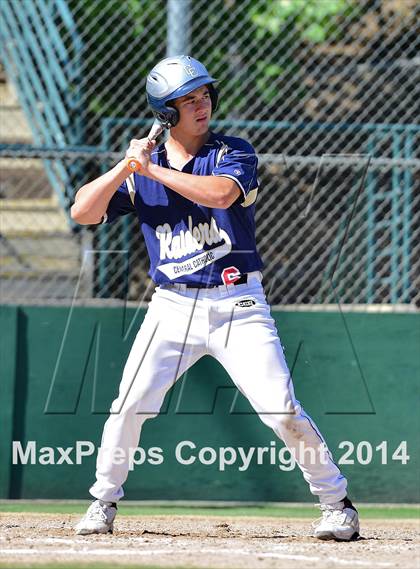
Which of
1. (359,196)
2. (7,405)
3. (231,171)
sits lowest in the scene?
(7,405)

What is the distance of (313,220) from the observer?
927 centimetres

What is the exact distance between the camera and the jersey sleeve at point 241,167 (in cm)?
517

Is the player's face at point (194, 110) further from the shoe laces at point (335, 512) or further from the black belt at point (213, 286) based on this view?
the shoe laces at point (335, 512)

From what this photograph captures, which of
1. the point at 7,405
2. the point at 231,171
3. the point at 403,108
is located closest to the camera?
the point at 231,171

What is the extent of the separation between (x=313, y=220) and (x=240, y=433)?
244cm

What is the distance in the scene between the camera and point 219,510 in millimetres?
7383

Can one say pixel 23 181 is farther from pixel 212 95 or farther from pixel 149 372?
pixel 149 372

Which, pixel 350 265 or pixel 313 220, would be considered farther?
pixel 313 220

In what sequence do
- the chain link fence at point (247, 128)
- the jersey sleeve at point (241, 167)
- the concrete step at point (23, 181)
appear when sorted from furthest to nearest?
the concrete step at point (23, 181) < the chain link fence at point (247, 128) < the jersey sleeve at point (241, 167)

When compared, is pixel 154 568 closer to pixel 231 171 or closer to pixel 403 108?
pixel 231 171

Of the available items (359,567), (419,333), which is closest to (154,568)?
(359,567)

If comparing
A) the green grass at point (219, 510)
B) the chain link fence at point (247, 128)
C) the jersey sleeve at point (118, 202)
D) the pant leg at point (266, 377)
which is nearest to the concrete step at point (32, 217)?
the chain link fence at point (247, 128)

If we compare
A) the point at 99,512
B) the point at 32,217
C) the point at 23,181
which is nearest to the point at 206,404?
the point at 99,512

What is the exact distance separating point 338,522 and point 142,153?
195 centimetres
